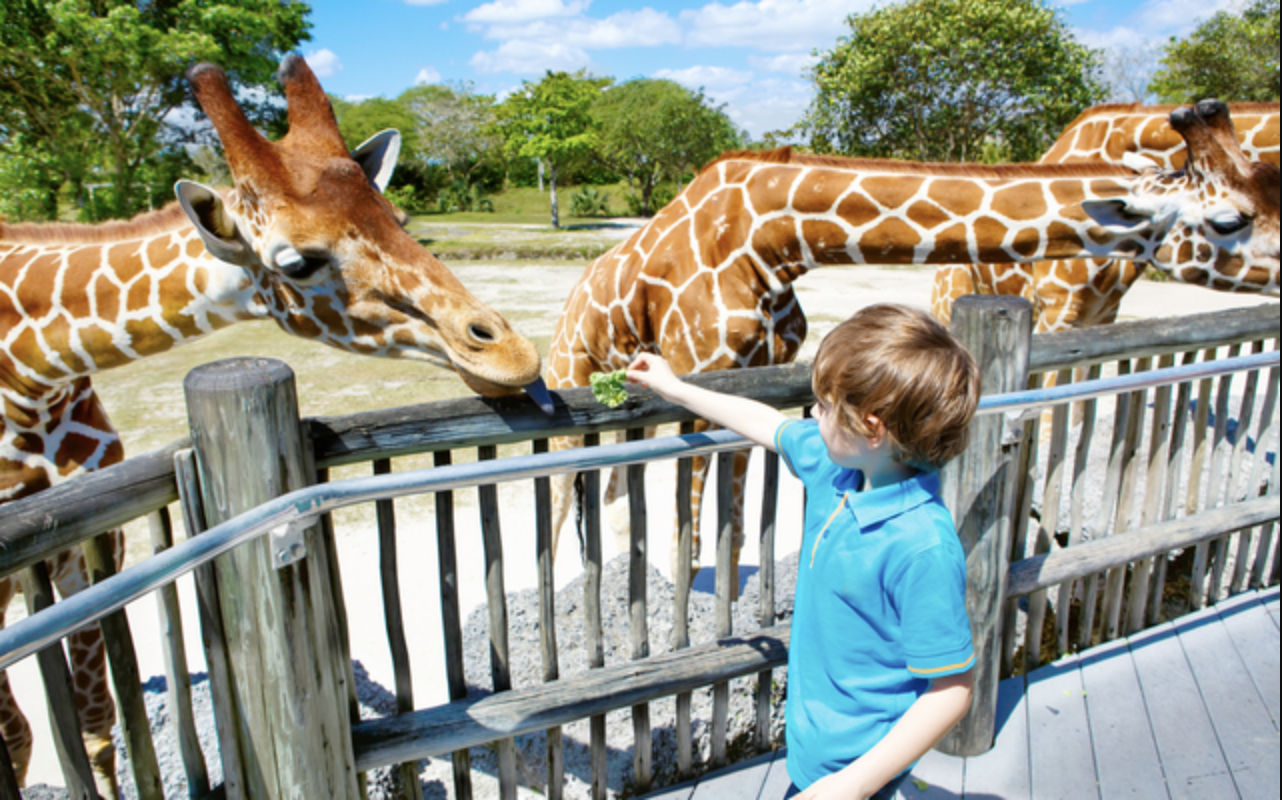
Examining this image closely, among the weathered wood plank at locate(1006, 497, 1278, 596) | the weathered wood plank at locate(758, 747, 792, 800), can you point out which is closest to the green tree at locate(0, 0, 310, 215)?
the weathered wood plank at locate(758, 747, 792, 800)

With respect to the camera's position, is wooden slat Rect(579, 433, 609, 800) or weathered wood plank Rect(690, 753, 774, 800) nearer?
wooden slat Rect(579, 433, 609, 800)

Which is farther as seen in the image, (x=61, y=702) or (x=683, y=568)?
(x=683, y=568)

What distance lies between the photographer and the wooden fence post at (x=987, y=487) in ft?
7.36

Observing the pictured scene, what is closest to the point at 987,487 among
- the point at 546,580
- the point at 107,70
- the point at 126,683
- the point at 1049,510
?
the point at 1049,510

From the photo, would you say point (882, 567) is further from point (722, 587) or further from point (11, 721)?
point (11, 721)

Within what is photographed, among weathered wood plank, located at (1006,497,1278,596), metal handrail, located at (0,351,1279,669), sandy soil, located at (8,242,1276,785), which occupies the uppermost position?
metal handrail, located at (0,351,1279,669)

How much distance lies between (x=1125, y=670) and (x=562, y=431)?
2.48 meters

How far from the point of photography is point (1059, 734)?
8.70 ft

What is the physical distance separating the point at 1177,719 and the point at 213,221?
141 inches

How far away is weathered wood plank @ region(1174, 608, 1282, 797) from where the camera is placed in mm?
2475

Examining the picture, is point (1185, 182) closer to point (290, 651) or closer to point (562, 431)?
point (562, 431)

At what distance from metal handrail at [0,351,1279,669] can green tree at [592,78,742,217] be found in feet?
110

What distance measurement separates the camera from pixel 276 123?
24422mm

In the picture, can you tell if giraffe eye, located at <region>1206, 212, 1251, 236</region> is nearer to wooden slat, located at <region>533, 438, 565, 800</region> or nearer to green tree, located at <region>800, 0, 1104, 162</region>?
wooden slat, located at <region>533, 438, 565, 800</region>
